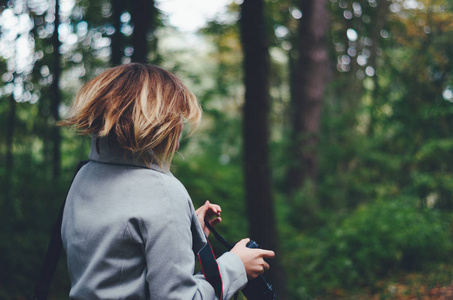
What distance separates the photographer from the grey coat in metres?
1.29

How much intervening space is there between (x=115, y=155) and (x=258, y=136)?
411 centimetres

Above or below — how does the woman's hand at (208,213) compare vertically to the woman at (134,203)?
below

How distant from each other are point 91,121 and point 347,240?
639cm

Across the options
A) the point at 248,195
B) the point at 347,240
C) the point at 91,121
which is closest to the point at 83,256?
the point at 91,121

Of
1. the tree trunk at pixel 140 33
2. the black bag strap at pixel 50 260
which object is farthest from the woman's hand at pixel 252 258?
the tree trunk at pixel 140 33

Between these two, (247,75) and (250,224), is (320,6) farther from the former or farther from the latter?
(250,224)

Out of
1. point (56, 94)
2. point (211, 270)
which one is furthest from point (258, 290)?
point (56, 94)

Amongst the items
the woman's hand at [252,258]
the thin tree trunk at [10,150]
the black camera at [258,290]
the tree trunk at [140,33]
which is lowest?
the thin tree trunk at [10,150]

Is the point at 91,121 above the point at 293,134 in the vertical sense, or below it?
above

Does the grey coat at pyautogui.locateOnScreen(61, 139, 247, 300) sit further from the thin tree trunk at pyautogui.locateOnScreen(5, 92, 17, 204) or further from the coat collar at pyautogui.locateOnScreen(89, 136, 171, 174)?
the thin tree trunk at pyautogui.locateOnScreen(5, 92, 17, 204)

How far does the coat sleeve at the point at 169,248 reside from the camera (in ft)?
4.21

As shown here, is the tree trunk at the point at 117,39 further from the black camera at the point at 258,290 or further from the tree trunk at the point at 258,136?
the black camera at the point at 258,290

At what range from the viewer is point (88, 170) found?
153cm

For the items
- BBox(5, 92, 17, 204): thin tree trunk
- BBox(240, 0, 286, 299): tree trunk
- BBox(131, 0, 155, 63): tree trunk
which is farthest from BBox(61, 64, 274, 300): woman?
BBox(5, 92, 17, 204): thin tree trunk
